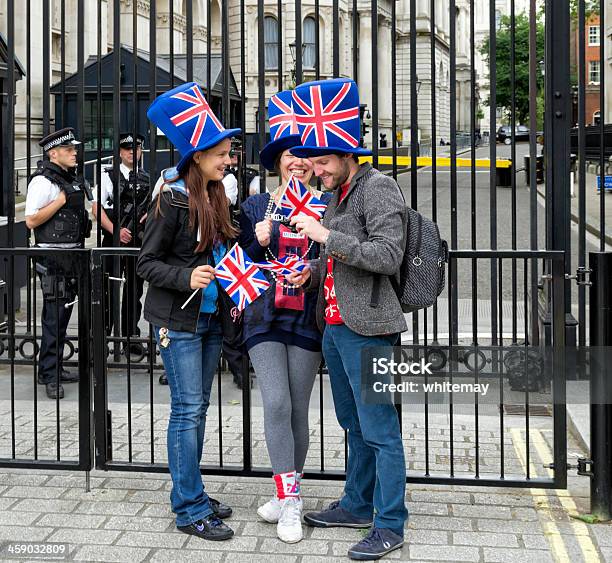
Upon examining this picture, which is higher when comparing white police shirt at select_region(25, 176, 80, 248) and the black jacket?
white police shirt at select_region(25, 176, 80, 248)

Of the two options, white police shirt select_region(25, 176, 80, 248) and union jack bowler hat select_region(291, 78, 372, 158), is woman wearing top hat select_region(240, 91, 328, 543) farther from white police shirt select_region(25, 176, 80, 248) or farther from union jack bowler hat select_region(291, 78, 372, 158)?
white police shirt select_region(25, 176, 80, 248)

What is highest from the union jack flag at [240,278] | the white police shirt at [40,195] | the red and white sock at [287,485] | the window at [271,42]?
the window at [271,42]

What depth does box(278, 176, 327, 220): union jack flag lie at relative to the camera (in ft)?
14.6

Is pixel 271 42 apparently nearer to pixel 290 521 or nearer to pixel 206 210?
pixel 206 210

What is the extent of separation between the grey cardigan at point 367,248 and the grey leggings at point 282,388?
0.50m

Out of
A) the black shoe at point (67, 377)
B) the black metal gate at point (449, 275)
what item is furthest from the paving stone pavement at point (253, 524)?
the black shoe at point (67, 377)

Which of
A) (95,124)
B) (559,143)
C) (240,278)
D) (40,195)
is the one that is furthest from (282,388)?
(95,124)

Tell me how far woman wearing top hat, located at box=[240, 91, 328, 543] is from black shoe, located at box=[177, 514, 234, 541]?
268 millimetres

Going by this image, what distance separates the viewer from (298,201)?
4.45 m

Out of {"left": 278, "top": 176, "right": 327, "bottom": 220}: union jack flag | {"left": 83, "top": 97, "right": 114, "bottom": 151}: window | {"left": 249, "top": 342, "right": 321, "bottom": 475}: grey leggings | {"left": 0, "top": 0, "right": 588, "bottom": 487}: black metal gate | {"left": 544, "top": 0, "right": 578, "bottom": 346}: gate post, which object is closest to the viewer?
{"left": 278, "top": 176, "right": 327, "bottom": 220}: union jack flag

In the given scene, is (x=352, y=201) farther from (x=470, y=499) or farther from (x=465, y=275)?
(x=465, y=275)

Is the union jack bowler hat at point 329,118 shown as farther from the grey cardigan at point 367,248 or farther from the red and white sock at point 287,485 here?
the red and white sock at point 287,485

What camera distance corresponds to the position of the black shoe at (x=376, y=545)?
423cm

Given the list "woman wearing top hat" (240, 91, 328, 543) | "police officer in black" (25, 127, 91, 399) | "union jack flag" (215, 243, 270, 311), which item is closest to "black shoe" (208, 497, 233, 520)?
"woman wearing top hat" (240, 91, 328, 543)
